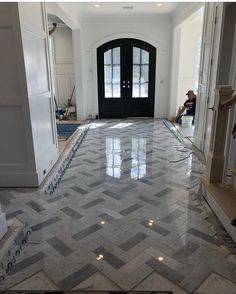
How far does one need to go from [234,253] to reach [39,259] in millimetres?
1499

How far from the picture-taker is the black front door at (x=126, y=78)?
724 centimetres

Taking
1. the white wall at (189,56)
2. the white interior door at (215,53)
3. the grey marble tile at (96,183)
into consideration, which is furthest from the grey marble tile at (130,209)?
the white wall at (189,56)

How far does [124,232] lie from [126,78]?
5877 mm

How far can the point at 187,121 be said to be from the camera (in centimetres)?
639

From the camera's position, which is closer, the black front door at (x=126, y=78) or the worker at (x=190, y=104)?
the worker at (x=190, y=104)

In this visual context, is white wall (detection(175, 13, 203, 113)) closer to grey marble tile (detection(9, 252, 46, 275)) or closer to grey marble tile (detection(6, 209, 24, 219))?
grey marble tile (detection(6, 209, 24, 219))

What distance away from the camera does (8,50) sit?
270 cm

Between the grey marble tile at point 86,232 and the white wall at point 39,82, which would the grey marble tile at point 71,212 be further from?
the white wall at point 39,82

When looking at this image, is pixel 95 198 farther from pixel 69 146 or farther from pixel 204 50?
pixel 204 50

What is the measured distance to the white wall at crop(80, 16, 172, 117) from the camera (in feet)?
23.1

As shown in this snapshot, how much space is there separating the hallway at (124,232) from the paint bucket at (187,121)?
8.60ft

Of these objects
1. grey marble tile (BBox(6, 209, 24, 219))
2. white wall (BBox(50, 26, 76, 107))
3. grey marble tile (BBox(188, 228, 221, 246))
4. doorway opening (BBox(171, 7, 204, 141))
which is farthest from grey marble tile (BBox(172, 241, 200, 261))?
white wall (BBox(50, 26, 76, 107))

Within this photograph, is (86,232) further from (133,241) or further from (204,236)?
(204,236)

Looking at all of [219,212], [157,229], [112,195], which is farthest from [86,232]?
[219,212]
